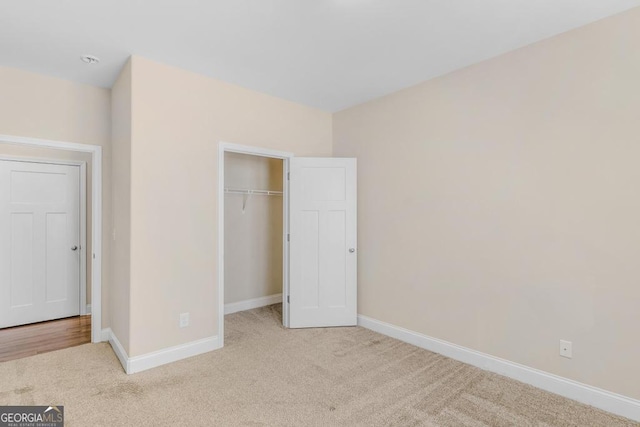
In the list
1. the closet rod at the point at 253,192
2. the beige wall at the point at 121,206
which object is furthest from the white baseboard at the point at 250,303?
the closet rod at the point at 253,192

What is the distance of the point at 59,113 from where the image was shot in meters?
3.07

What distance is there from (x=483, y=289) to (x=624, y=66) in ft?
6.03

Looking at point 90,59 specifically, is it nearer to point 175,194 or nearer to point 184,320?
point 175,194

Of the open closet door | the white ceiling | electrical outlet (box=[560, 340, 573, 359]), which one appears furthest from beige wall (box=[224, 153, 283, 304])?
electrical outlet (box=[560, 340, 573, 359])

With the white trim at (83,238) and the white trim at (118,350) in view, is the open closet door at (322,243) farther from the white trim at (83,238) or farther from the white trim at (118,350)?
the white trim at (83,238)

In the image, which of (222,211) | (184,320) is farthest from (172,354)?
(222,211)

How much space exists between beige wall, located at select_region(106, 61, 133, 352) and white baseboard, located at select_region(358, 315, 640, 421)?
8.53 feet

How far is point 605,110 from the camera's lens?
7.09 ft

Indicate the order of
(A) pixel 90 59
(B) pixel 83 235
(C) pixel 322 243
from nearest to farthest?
1. (A) pixel 90 59
2. (C) pixel 322 243
3. (B) pixel 83 235

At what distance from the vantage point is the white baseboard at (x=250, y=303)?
4281 mm

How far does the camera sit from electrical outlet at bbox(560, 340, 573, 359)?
229 centimetres

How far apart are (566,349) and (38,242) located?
5583mm

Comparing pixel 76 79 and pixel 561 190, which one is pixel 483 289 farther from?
pixel 76 79

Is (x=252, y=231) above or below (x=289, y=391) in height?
above
